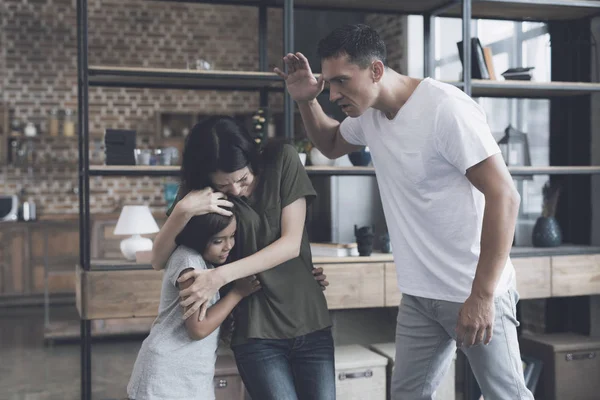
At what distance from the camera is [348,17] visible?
6.90 metres

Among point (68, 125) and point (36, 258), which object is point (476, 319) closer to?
point (36, 258)

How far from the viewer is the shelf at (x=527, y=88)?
373 centimetres

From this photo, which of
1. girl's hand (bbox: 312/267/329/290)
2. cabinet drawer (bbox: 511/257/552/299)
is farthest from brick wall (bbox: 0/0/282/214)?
girl's hand (bbox: 312/267/329/290)

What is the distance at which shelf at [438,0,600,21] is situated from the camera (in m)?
3.78

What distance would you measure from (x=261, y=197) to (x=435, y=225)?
513mm

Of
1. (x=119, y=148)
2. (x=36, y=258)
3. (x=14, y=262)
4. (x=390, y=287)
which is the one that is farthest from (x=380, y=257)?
(x=14, y=262)

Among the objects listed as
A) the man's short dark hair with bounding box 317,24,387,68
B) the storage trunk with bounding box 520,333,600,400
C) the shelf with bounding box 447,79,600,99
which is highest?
the shelf with bounding box 447,79,600,99

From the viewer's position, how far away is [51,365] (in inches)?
192

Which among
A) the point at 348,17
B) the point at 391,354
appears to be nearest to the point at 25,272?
the point at 348,17

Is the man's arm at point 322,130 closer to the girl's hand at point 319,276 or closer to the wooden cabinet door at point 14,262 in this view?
the girl's hand at point 319,276

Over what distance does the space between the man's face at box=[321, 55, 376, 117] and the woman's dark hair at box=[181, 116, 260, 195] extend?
12.1 inches

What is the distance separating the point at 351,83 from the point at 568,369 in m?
2.54

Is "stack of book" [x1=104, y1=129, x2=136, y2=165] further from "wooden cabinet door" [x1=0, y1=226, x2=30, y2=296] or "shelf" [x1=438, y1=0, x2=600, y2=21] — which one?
"wooden cabinet door" [x1=0, y1=226, x2=30, y2=296]

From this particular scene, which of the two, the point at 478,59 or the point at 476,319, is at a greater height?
the point at 478,59
